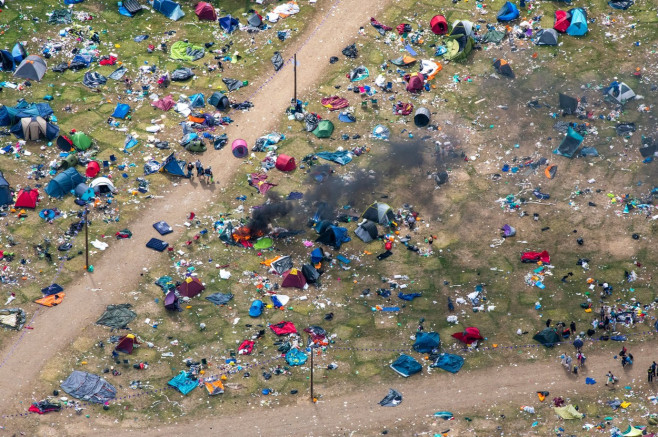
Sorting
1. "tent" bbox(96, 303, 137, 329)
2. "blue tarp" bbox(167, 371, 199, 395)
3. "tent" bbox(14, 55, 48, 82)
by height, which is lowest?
"blue tarp" bbox(167, 371, 199, 395)

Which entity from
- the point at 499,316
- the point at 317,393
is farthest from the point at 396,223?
the point at 317,393

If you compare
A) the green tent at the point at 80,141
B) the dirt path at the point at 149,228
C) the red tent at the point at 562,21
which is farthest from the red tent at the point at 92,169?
the red tent at the point at 562,21

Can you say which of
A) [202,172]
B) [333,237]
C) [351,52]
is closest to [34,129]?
[202,172]

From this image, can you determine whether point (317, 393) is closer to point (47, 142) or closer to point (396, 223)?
point (396, 223)

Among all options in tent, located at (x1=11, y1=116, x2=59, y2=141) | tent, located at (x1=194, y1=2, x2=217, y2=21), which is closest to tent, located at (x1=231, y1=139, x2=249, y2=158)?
tent, located at (x1=11, y1=116, x2=59, y2=141)

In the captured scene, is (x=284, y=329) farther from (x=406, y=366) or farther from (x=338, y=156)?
(x=338, y=156)

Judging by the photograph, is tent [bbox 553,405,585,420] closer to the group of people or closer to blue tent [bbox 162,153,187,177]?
the group of people
